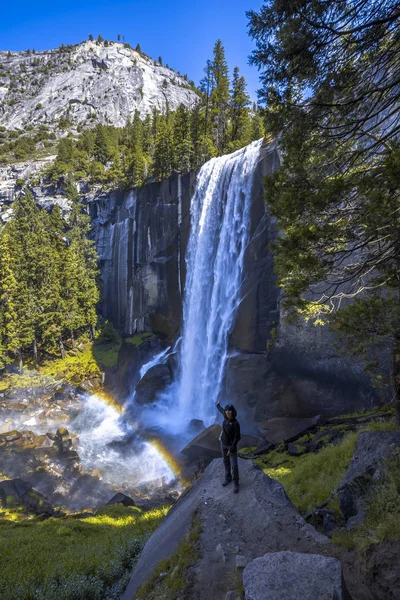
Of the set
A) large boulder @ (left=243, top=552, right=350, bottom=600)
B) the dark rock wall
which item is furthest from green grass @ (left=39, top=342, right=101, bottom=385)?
large boulder @ (left=243, top=552, right=350, bottom=600)

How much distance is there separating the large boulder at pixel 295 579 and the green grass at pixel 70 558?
4.53 meters

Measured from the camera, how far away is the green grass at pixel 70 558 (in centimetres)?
646

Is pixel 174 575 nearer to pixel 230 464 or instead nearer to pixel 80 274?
pixel 230 464

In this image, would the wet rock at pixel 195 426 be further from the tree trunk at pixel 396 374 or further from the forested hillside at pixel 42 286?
the forested hillside at pixel 42 286

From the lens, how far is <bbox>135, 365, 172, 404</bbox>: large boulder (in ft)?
99.5

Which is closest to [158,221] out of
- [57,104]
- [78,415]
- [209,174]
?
[209,174]

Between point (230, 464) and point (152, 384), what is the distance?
24174 mm

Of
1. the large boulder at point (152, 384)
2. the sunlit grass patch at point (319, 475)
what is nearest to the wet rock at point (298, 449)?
the sunlit grass patch at point (319, 475)

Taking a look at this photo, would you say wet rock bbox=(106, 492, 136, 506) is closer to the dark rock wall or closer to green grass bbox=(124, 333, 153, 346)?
the dark rock wall

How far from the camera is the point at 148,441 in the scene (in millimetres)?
24484

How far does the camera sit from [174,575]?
5043 millimetres

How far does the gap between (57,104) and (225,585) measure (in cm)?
14614

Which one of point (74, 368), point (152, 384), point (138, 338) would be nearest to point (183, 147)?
point (138, 338)

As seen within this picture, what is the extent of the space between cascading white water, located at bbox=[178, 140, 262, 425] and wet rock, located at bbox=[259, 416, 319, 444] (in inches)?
253
